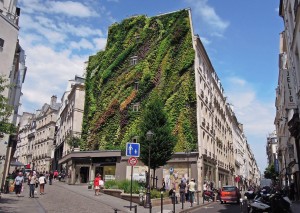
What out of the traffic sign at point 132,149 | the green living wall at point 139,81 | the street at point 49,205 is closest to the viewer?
the street at point 49,205

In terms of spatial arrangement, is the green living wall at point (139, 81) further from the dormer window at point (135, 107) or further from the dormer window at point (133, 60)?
the dormer window at point (133, 60)

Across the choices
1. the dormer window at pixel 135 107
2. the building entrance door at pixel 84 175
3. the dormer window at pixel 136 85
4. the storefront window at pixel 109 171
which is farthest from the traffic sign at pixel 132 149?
the building entrance door at pixel 84 175

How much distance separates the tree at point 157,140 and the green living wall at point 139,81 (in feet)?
23.2

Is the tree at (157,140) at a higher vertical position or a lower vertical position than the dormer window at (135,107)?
lower

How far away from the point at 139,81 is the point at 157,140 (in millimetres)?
13928

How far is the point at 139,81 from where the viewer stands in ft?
117

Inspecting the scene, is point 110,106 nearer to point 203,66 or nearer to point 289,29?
point 203,66

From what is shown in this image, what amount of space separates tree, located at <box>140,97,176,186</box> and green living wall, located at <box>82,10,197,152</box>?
7.07 meters

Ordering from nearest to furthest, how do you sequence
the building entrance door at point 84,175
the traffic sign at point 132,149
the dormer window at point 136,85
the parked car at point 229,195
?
the traffic sign at point 132,149, the parked car at point 229,195, the dormer window at point 136,85, the building entrance door at point 84,175

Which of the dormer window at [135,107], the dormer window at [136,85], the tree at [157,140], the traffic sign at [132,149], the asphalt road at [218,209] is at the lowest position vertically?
the asphalt road at [218,209]

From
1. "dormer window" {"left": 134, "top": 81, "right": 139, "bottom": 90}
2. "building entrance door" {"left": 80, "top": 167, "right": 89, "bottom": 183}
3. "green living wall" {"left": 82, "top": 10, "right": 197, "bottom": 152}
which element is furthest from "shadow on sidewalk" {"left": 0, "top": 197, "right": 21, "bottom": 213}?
"dormer window" {"left": 134, "top": 81, "right": 139, "bottom": 90}

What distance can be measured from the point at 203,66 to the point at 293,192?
18.9 metres

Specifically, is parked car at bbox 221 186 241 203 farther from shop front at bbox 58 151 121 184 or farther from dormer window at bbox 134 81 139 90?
dormer window at bbox 134 81 139 90

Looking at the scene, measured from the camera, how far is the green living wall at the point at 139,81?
32219 mm
